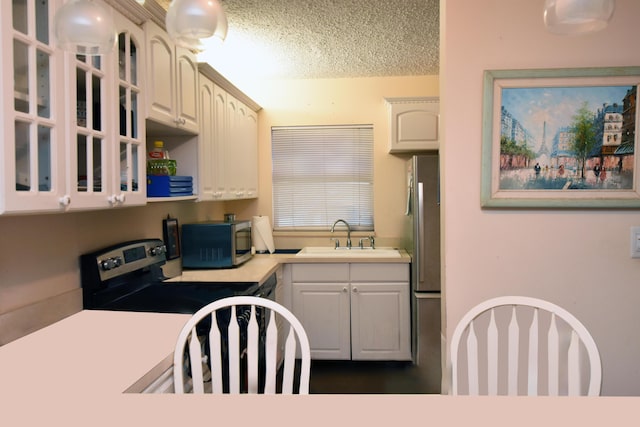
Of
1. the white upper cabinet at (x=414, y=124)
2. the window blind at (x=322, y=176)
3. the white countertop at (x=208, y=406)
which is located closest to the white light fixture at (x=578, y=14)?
the white countertop at (x=208, y=406)

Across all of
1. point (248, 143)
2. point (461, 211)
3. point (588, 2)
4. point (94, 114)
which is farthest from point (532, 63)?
point (248, 143)

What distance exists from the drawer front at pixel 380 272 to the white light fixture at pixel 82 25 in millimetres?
2620

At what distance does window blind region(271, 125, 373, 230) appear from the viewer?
12.8 feet

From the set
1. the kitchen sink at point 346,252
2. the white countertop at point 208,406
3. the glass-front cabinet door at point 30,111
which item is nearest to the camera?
the white countertop at point 208,406

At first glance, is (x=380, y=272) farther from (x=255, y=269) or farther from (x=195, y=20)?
(x=195, y=20)

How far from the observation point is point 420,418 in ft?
2.71

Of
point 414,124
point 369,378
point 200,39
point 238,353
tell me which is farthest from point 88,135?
point 414,124

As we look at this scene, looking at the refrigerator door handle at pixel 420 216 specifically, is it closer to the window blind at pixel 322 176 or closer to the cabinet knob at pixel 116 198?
the window blind at pixel 322 176

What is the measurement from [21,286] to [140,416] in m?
1.06

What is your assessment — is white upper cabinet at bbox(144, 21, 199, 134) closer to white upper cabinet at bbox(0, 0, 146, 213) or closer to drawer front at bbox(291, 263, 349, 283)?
white upper cabinet at bbox(0, 0, 146, 213)

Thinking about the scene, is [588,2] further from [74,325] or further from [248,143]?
[248,143]

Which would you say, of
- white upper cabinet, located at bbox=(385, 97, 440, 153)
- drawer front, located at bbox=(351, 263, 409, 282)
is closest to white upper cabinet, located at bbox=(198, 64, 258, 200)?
drawer front, located at bbox=(351, 263, 409, 282)

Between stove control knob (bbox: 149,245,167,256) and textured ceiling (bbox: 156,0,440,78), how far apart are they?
1370 millimetres

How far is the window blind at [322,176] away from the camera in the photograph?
3906mm
